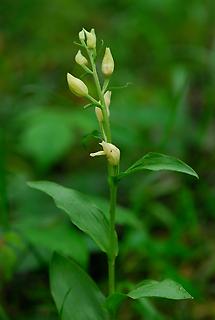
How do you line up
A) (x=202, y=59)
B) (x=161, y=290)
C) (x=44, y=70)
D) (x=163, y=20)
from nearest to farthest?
(x=161, y=290)
(x=202, y=59)
(x=44, y=70)
(x=163, y=20)

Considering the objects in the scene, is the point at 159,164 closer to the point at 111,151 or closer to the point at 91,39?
the point at 111,151

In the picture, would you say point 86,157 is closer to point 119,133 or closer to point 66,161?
point 66,161

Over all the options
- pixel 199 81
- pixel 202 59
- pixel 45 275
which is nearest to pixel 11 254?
pixel 45 275

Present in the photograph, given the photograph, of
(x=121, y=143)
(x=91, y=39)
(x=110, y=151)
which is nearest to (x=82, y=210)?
(x=110, y=151)

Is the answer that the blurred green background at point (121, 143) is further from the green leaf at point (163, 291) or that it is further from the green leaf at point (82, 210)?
the green leaf at point (163, 291)

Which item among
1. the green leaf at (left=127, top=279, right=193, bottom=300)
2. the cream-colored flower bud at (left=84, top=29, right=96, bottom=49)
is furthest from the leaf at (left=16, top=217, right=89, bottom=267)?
the cream-colored flower bud at (left=84, top=29, right=96, bottom=49)

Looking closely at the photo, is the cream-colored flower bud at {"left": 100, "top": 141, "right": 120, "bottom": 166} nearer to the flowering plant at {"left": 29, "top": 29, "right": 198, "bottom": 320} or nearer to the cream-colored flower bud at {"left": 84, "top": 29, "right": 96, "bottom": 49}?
the flowering plant at {"left": 29, "top": 29, "right": 198, "bottom": 320}
